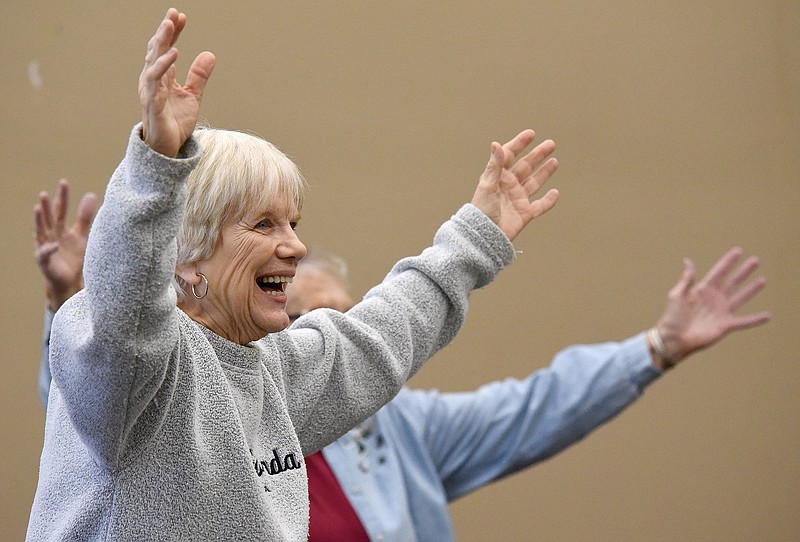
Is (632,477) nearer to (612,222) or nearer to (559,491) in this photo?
(559,491)

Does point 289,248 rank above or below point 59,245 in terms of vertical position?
above

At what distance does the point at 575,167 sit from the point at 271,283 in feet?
6.11

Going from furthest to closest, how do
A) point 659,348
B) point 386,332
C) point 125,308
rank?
1. point 659,348
2. point 386,332
3. point 125,308

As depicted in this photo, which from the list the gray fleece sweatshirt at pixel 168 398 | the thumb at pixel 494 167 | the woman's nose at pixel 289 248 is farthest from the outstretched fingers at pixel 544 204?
the woman's nose at pixel 289 248

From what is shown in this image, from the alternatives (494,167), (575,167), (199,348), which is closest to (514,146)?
(494,167)

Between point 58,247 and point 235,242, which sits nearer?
point 235,242

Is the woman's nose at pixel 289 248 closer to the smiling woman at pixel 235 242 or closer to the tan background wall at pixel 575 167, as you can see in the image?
the smiling woman at pixel 235 242

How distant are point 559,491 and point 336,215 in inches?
37.5

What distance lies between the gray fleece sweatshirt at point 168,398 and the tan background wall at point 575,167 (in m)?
1.46

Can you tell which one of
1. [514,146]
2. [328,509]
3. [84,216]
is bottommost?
[328,509]

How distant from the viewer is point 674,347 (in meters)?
2.23

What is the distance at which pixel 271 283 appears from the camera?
47.3 inches

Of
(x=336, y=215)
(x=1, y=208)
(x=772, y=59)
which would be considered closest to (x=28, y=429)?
(x=1, y=208)

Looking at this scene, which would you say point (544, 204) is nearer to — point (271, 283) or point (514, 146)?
point (514, 146)
